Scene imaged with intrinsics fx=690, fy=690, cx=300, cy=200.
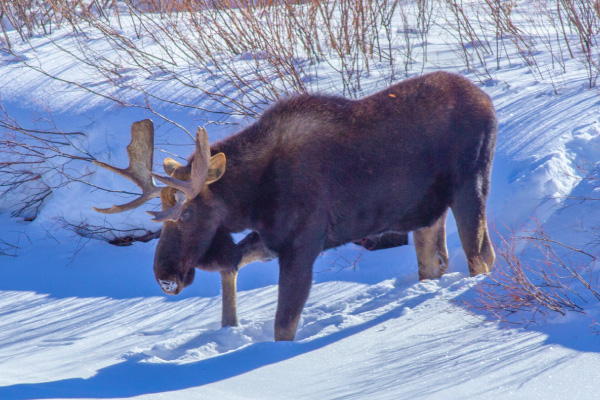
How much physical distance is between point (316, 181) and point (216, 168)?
28.8 inches

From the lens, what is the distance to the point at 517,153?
23.6 feet

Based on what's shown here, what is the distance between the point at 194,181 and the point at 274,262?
2.78 meters

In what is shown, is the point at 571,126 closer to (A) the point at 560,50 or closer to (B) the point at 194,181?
(A) the point at 560,50

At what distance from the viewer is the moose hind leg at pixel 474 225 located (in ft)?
17.8

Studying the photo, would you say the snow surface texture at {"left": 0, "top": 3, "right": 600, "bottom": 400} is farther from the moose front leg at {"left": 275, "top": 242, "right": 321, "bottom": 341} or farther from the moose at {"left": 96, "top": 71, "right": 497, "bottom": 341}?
the moose at {"left": 96, "top": 71, "right": 497, "bottom": 341}

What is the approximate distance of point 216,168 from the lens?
476 cm

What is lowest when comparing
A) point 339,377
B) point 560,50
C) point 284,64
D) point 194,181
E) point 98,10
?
point 339,377

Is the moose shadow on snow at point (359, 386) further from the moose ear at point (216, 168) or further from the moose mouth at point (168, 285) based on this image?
the moose ear at point (216, 168)

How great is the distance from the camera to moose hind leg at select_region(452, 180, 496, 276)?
542 centimetres

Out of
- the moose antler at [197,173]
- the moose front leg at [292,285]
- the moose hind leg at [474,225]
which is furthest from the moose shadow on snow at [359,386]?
the moose hind leg at [474,225]

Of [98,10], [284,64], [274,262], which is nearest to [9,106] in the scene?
[98,10]

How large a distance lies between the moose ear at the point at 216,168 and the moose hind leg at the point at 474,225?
6.31 feet

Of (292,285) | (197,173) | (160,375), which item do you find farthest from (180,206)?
(160,375)

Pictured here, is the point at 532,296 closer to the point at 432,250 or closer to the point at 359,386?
the point at 359,386
